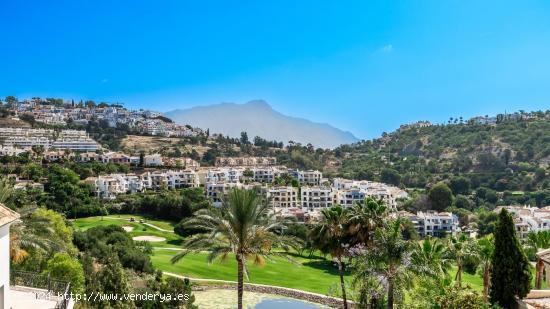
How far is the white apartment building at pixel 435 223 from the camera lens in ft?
269

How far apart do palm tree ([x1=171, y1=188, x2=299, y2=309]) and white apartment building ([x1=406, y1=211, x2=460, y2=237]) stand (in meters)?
68.5

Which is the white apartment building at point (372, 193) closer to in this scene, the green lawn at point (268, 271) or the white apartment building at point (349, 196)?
the white apartment building at point (349, 196)

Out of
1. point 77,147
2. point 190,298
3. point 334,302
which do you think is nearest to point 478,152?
point 77,147

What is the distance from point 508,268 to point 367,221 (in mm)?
7217

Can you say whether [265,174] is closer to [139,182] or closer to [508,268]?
[139,182]

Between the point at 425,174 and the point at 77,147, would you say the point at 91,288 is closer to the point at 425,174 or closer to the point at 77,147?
the point at 425,174

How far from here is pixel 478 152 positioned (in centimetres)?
13812

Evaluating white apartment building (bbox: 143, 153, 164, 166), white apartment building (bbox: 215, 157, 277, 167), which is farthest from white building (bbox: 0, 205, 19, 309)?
white apartment building (bbox: 215, 157, 277, 167)

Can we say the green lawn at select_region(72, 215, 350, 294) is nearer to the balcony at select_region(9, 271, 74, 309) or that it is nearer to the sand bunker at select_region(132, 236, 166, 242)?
the sand bunker at select_region(132, 236, 166, 242)

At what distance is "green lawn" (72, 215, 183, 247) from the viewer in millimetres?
60125

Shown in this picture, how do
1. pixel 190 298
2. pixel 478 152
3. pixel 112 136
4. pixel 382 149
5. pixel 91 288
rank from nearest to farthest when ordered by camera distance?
pixel 91 288
pixel 190 298
pixel 478 152
pixel 112 136
pixel 382 149

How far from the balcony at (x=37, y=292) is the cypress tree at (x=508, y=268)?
13.7 metres

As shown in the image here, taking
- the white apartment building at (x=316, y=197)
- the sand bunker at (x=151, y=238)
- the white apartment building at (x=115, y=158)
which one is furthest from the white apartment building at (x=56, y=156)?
the sand bunker at (x=151, y=238)

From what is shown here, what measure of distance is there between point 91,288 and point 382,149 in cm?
17334
